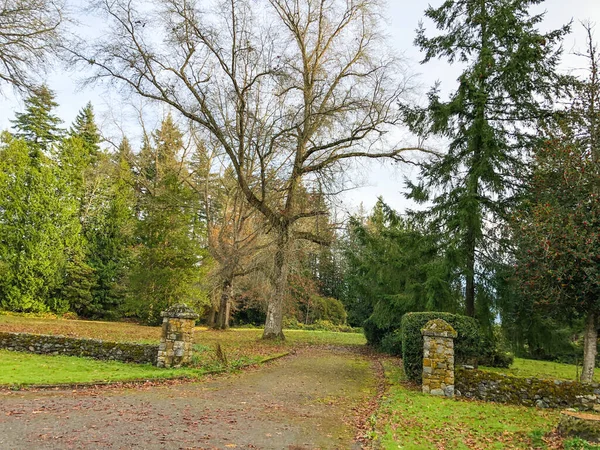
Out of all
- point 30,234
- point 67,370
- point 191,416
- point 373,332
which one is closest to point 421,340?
point 191,416

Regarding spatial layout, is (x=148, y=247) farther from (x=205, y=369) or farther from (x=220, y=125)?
(x=205, y=369)

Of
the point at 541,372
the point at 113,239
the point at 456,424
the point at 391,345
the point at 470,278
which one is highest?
the point at 113,239

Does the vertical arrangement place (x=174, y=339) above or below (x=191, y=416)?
above

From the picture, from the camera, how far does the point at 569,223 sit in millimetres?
8570

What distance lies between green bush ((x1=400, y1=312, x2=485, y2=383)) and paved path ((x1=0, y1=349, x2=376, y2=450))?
4.72 feet

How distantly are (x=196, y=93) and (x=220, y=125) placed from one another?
2.08m

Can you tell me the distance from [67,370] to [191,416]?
471cm

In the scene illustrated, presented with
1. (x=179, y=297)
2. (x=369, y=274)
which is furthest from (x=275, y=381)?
(x=179, y=297)

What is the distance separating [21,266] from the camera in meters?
22.9

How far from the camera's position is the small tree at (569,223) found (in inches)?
338

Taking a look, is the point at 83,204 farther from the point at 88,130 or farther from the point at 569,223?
the point at 569,223

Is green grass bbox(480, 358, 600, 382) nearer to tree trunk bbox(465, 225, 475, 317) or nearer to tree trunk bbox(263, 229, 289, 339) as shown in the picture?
tree trunk bbox(465, 225, 475, 317)

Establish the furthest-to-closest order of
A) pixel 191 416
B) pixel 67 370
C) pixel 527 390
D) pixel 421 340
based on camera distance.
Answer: pixel 421 340 → pixel 67 370 → pixel 527 390 → pixel 191 416

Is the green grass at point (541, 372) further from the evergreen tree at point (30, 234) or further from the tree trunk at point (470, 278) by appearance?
the evergreen tree at point (30, 234)
